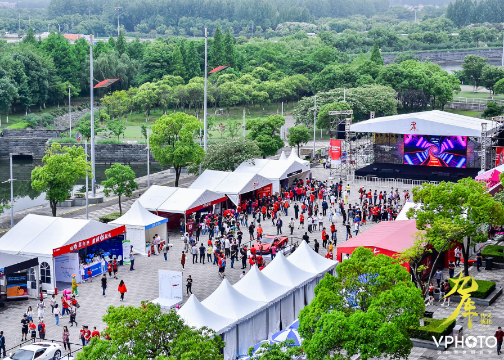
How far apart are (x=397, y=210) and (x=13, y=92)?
5884 centimetres

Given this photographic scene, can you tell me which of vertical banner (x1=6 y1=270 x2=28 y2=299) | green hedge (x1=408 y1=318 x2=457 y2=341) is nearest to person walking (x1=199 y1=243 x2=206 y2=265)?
vertical banner (x1=6 y1=270 x2=28 y2=299)

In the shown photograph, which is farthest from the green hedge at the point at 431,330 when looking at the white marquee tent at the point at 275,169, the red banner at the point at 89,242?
the white marquee tent at the point at 275,169

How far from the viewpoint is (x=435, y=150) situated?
59250mm

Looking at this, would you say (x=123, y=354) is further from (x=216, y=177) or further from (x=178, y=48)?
(x=178, y=48)

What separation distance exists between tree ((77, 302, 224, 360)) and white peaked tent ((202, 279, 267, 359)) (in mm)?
5660

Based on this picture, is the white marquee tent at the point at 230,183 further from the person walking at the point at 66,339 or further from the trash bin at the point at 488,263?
the person walking at the point at 66,339

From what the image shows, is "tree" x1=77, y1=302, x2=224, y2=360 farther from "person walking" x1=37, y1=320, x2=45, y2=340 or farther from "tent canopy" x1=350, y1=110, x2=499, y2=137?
"tent canopy" x1=350, y1=110, x2=499, y2=137

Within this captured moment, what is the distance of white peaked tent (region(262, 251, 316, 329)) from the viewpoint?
27.6 meters

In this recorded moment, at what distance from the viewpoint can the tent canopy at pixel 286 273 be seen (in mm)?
28312

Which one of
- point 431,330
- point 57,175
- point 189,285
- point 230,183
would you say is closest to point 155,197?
point 57,175

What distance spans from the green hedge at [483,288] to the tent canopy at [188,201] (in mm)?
15395

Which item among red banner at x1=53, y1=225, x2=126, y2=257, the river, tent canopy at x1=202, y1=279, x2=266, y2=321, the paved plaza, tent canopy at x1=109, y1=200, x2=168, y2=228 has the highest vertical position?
tent canopy at x1=109, y1=200, x2=168, y2=228

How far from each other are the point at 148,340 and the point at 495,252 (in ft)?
69.3

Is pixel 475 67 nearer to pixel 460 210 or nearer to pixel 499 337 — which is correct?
pixel 460 210
